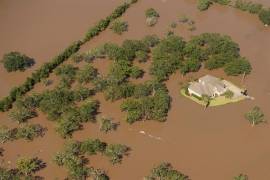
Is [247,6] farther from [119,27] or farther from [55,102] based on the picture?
[55,102]

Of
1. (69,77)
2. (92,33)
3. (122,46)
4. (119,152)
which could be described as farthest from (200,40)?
(119,152)

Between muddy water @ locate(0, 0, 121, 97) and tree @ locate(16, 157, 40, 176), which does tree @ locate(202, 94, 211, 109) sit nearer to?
tree @ locate(16, 157, 40, 176)

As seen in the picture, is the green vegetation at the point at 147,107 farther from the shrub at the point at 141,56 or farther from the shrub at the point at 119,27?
the shrub at the point at 119,27

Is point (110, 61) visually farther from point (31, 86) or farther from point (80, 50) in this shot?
point (31, 86)

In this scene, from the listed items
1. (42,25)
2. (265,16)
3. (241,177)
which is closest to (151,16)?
(42,25)

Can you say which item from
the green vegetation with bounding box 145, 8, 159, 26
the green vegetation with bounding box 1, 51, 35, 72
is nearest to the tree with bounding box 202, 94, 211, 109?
the green vegetation with bounding box 145, 8, 159, 26

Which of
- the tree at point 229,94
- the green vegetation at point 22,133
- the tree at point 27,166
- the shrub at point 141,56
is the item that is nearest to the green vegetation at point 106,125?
the green vegetation at point 22,133
